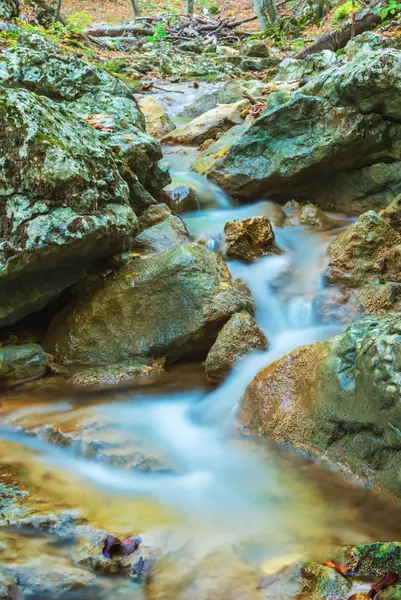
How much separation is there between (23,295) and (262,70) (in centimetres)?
1401

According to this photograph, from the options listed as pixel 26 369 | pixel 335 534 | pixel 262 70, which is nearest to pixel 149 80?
pixel 262 70

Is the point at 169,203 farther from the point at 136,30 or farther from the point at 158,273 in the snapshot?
the point at 136,30

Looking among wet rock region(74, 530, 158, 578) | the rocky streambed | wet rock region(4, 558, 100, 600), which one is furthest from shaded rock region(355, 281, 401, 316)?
wet rock region(4, 558, 100, 600)

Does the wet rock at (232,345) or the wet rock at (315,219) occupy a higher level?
the wet rock at (315,219)

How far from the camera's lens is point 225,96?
11.9m

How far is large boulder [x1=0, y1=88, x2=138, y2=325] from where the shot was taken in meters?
4.34

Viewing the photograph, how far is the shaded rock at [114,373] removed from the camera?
4.54 metres

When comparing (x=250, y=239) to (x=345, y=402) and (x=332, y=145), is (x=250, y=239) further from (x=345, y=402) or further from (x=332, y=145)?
(x=345, y=402)

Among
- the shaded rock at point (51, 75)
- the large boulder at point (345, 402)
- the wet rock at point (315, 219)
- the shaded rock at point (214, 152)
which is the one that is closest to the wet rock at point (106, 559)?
the large boulder at point (345, 402)

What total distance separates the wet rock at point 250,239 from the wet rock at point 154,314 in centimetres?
101

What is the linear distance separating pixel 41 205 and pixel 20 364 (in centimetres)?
140

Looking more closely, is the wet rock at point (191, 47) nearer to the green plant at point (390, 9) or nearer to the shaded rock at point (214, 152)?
the green plant at point (390, 9)

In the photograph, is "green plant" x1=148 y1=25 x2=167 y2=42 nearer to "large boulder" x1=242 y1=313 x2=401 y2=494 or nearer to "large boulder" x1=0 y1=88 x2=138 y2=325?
"large boulder" x1=0 y1=88 x2=138 y2=325

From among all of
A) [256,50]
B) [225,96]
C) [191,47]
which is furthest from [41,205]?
[191,47]
